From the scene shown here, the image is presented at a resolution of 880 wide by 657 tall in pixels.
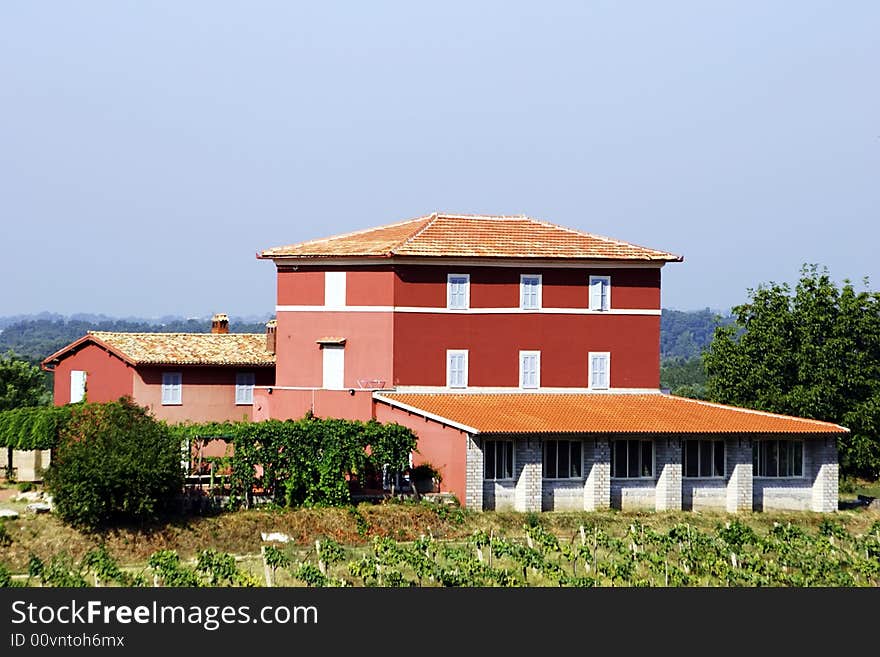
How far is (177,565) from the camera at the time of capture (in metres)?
35.3

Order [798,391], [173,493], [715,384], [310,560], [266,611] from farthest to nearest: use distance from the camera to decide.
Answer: [715,384]
[798,391]
[173,493]
[310,560]
[266,611]

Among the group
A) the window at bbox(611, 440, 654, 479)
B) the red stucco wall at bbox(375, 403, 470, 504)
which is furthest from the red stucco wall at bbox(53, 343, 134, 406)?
the window at bbox(611, 440, 654, 479)

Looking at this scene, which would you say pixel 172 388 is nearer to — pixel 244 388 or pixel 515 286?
pixel 244 388

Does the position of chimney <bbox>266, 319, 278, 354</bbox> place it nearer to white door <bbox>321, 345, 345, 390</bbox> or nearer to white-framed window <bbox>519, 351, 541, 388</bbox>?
white door <bbox>321, 345, 345, 390</bbox>

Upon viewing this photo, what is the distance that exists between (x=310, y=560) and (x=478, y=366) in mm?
15028

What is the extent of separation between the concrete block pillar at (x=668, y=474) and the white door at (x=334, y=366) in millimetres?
12271

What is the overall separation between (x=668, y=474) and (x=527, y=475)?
15.9ft

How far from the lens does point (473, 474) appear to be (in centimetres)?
4219

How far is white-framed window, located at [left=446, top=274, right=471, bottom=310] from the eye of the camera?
50.3 metres

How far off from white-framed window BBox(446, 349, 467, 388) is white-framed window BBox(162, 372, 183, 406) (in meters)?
11.3

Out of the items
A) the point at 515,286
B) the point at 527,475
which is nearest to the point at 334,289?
the point at 515,286

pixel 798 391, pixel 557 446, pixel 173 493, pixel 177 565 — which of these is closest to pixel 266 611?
pixel 177 565

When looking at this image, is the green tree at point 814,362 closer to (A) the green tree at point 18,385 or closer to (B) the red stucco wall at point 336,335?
(B) the red stucco wall at point 336,335

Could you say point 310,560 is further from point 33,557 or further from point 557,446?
point 557,446
